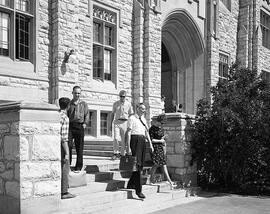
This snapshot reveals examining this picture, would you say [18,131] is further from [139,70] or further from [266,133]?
[139,70]

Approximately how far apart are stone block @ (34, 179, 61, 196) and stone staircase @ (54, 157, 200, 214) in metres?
0.27

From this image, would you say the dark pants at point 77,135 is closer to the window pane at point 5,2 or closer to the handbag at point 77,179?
the handbag at point 77,179

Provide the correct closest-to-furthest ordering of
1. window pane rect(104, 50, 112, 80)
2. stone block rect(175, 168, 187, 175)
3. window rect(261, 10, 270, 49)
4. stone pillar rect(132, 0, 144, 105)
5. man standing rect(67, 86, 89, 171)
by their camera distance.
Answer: man standing rect(67, 86, 89, 171) → stone block rect(175, 168, 187, 175) → window pane rect(104, 50, 112, 80) → stone pillar rect(132, 0, 144, 105) → window rect(261, 10, 270, 49)

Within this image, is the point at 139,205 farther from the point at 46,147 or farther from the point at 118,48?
the point at 118,48

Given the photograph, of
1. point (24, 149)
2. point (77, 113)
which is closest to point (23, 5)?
point (77, 113)

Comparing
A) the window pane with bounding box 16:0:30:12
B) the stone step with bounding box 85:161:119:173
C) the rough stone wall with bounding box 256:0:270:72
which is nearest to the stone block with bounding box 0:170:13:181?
the stone step with bounding box 85:161:119:173

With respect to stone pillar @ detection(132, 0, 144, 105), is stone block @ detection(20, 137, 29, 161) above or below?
below

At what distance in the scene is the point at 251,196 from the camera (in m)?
8.15

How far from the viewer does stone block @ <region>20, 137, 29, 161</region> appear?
16.3 feet

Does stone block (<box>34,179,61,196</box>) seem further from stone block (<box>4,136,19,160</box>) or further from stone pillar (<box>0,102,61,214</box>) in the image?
stone block (<box>4,136,19,160</box>)

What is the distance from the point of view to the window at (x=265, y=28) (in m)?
23.9

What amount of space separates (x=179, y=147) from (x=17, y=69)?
5.31 m

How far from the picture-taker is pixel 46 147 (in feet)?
17.2

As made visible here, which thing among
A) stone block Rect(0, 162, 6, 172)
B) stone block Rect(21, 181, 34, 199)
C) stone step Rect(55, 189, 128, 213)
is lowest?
stone step Rect(55, 189, 128, 213)
